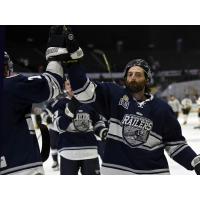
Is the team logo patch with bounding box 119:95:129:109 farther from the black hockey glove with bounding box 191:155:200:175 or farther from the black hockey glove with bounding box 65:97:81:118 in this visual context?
the black hockey glove with bounding box 65:97:81:118

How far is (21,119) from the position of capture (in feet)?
4.10

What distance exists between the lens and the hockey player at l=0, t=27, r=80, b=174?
1184mm

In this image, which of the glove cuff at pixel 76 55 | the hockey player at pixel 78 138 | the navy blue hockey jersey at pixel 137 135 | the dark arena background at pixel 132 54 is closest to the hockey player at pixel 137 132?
the navy blue hockey jersey at pixel 137 135

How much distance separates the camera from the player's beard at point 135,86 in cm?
156

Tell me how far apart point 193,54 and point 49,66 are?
3.70 metres

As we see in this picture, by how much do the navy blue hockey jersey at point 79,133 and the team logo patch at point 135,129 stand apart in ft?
2.47

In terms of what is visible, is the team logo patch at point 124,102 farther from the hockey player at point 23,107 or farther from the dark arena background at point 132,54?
the dark arena background at point 132,54

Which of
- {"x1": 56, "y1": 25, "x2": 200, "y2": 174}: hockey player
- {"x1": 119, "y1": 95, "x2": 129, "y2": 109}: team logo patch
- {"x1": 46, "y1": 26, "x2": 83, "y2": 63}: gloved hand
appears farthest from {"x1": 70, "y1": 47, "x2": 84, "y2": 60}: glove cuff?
{"x1": 119, "y1": 95, "x2": 129, "y2": 109}: team logo patch

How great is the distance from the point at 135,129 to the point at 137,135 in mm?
27

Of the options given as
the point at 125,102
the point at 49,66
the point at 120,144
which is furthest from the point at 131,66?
the point at 49,66

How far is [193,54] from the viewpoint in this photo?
463 centimetres

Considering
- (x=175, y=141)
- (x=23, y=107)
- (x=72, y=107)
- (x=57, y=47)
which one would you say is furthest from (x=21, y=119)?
(x=72, y=107)
